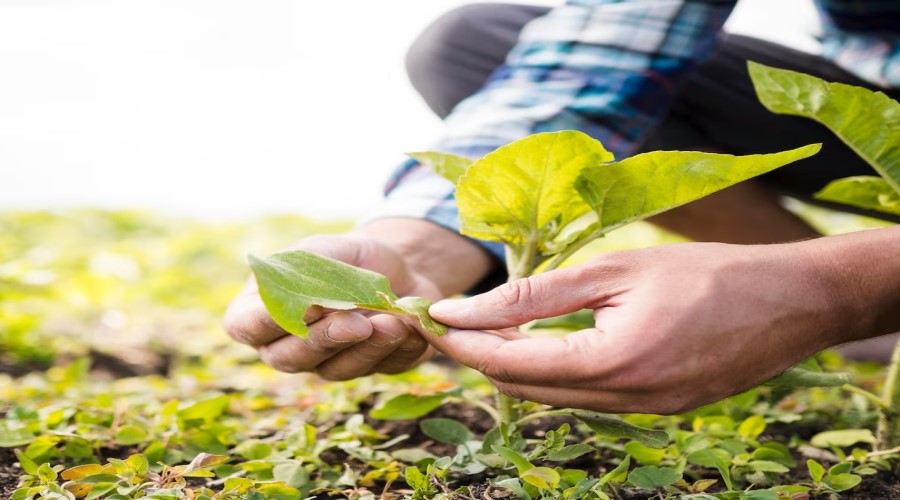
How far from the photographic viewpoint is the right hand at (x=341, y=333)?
1061 mm

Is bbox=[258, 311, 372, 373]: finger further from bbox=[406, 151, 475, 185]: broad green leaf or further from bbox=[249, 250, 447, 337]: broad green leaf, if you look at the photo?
bbox=[406, 151, 475, 185]: broad green leaf

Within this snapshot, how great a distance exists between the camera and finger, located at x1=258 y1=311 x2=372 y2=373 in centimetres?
105

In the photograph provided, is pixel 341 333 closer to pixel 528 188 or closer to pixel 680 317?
pixel 528 188

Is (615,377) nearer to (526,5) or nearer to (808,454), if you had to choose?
(808,454)

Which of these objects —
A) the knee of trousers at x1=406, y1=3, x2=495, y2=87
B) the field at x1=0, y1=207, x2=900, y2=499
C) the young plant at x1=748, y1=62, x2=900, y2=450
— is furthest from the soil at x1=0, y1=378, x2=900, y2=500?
the knee of trousers at x1=406, y1=3, x2=495, y2=87

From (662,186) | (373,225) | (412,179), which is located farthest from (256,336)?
(662,186)

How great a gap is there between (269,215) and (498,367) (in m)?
4.58

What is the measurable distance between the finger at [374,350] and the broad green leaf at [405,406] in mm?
53

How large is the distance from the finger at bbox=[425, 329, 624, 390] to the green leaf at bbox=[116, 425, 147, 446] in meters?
0.59

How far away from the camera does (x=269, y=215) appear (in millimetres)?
5293

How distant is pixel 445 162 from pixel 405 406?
15.9 inches

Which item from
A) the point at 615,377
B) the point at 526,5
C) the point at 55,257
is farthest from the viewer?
the point at 55,257

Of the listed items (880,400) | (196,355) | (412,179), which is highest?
(412,179)

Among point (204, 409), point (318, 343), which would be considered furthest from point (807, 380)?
point (204, 409)
